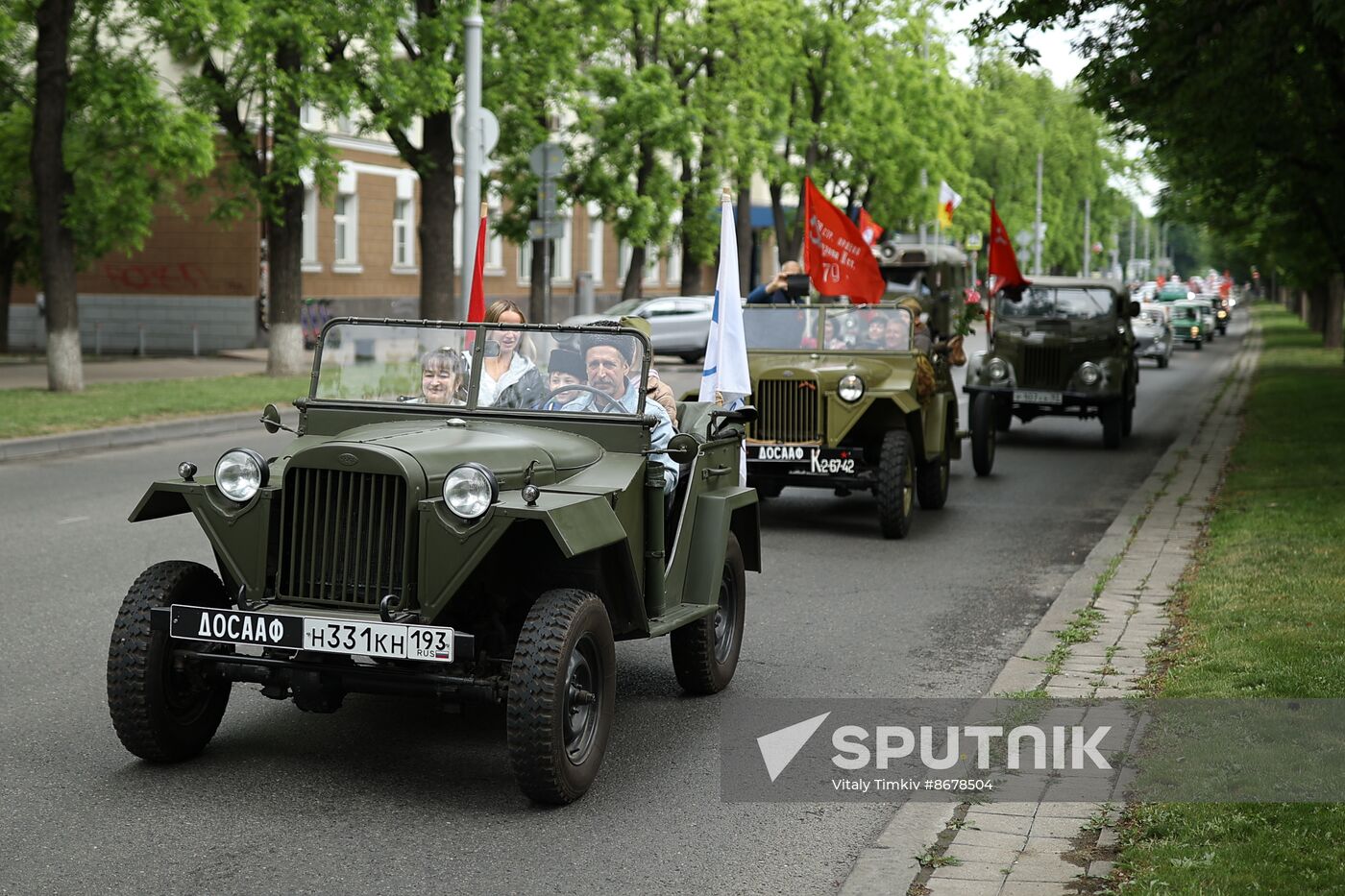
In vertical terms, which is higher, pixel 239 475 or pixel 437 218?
pixel 437 218

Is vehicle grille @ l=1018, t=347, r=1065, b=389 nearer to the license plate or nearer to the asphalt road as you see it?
the asphalt road

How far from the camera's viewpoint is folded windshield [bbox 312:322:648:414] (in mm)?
6574

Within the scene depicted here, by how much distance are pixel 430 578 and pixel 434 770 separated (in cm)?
88

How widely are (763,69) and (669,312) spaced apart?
266 inches

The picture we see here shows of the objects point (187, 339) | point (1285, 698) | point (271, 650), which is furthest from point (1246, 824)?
point (187, 339)

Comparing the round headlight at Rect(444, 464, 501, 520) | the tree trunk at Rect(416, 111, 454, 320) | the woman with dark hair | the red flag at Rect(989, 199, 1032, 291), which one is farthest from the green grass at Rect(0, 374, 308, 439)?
the round headlight at Rect(444, 464, 501, 520)

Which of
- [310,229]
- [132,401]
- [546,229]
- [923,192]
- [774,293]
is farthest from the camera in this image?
[923,192]

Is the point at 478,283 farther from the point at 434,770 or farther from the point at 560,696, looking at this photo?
the point at 560,696

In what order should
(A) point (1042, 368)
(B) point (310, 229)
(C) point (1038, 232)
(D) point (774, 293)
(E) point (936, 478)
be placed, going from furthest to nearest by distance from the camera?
(C) point (1038, 232), (B) point (310, 229), (A) point (1042, 368), (D) point (774, 293), (E) point (936, 478)

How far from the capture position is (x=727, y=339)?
8.68 metres

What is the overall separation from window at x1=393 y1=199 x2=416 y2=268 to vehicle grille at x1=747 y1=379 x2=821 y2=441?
3228 cm

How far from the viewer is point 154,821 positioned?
5.30m

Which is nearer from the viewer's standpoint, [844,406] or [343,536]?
[343,536]

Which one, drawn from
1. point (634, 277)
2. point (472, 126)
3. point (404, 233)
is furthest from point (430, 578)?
point (404, 233)
